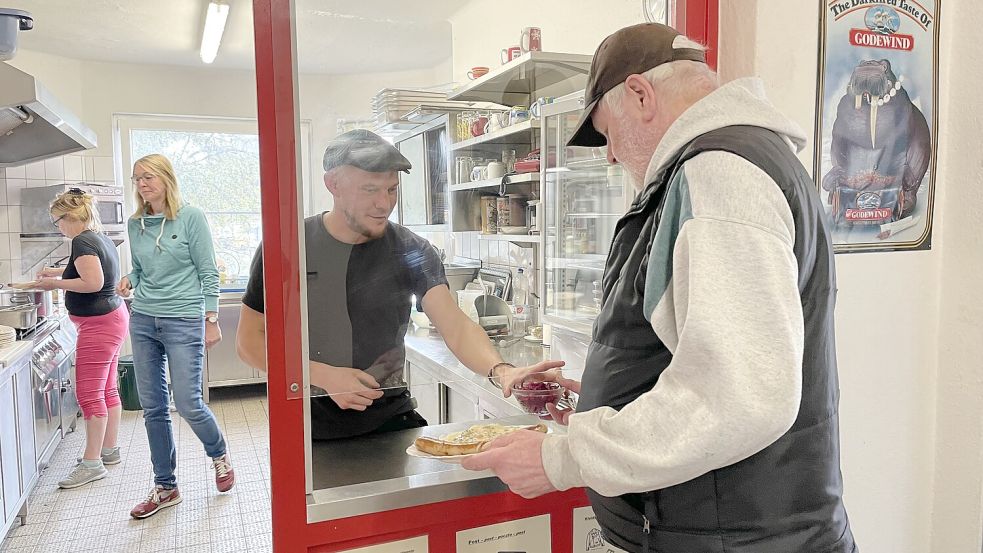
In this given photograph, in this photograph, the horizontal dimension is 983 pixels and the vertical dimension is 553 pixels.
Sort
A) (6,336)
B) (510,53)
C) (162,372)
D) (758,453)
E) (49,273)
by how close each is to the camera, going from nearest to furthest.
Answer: (758,453) → (510,53) → (6,336) → (162,372) → (49,273)

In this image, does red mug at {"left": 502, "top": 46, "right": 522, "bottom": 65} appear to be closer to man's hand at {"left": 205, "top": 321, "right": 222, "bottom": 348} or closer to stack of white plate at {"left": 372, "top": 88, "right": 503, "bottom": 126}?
stack of white plate at {"left": 372, "top": 88, "right": 503, "bottom": 126}

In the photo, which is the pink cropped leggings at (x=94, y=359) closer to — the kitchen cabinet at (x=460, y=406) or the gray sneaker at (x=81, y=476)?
the gray sneaker at (x=81, y=476)

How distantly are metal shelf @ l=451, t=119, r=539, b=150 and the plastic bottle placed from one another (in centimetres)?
32

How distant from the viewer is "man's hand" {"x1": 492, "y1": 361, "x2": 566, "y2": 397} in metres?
1.45

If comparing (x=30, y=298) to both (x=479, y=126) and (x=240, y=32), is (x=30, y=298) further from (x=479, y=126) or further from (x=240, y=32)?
(x=479, y=126)

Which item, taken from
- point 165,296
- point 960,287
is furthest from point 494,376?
point 165,296

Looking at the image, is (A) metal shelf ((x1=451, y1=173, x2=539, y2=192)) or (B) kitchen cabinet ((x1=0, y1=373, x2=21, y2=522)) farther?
(B) kitchen cabinet ((x1=0, y1=373, x2=21, y2=522))

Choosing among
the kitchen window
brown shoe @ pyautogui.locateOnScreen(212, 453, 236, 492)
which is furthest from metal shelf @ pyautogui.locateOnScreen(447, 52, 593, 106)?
the kitchen window

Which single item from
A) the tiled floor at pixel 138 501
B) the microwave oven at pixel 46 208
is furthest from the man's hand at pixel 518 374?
the microwave oven at pixel 46 208

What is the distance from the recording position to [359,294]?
130 cm

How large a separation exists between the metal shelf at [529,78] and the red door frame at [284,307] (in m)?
0.37

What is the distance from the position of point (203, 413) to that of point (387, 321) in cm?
253

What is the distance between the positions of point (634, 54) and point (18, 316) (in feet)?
11.8

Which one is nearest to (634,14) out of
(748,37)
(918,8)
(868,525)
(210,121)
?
(748,37)
